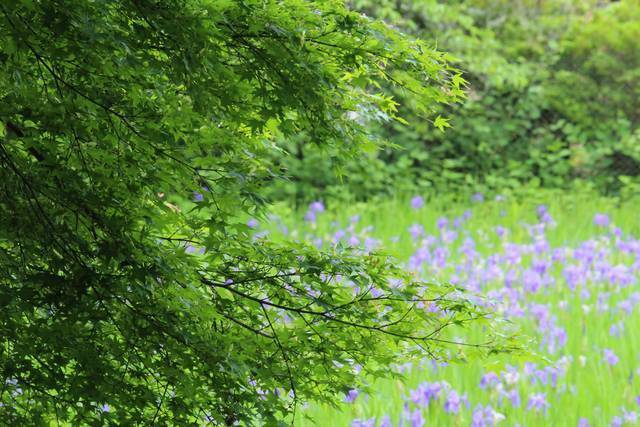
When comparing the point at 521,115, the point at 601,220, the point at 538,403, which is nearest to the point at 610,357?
the point at 538,403

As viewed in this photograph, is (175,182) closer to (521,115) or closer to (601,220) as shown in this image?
(601,220)

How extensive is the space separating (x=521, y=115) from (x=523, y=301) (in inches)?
212

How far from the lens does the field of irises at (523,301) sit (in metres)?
3.71

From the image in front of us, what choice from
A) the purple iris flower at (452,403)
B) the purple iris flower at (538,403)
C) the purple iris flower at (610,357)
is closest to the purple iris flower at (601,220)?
the purple iris flower at (610,357)

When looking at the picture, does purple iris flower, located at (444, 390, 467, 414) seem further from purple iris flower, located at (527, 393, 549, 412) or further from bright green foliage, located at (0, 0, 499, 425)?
bright green foliage, located at (0, 0, 499, 425)

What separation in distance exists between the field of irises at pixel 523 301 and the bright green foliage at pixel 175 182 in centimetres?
20

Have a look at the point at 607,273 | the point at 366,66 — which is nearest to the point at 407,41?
the point at 366,66

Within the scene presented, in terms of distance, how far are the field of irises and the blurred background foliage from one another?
79cm

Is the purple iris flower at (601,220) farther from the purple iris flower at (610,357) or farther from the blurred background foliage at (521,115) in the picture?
the purple iris flower at (610,357)

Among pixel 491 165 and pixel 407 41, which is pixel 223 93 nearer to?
pixel 407 41

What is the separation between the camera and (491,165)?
10.3 m

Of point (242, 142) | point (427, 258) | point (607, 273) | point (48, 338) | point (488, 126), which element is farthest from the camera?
point (488, 126)

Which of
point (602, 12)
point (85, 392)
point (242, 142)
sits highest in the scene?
point (602, 12)

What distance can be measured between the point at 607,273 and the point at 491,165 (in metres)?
4.75
